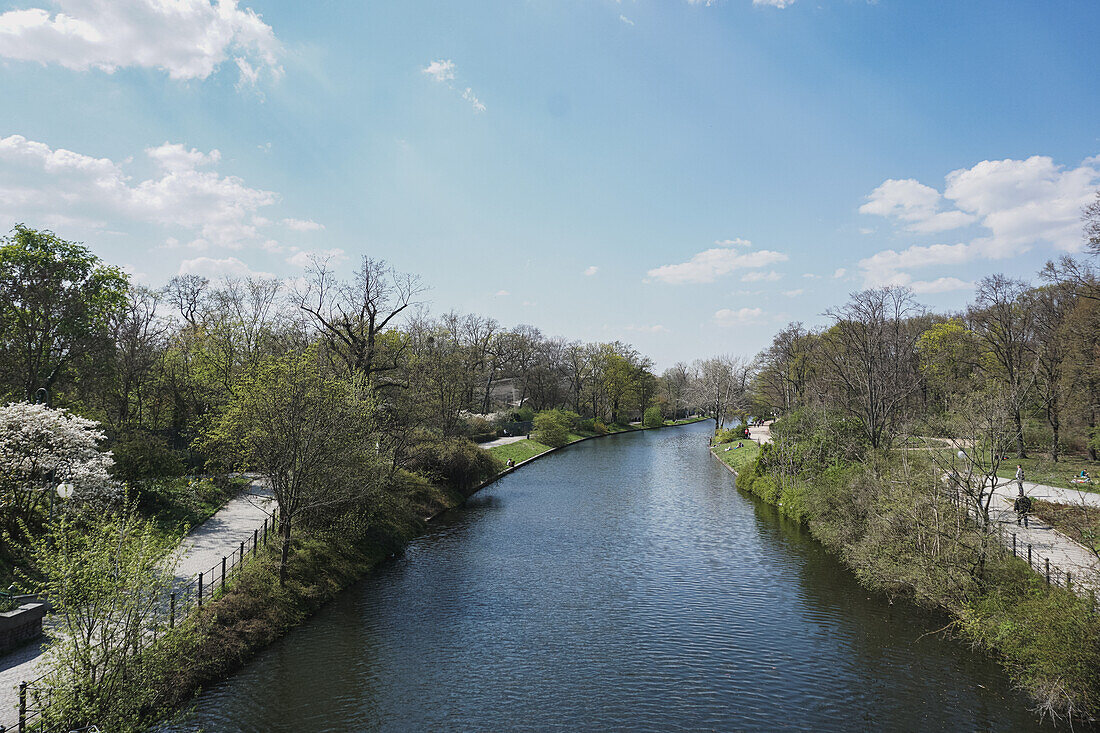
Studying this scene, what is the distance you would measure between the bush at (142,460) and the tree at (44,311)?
4243 millimetres

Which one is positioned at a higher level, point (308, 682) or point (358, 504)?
point (358, 504)

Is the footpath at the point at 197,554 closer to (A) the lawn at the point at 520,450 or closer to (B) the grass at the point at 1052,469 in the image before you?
(A) the lawn at the point at 520,450

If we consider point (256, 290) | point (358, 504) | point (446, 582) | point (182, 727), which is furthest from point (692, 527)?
point (256, 290)

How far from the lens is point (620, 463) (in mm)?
55594

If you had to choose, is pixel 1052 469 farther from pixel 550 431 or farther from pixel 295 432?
pixel 550 431

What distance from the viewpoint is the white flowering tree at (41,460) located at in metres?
18.7

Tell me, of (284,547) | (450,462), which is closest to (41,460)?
(284,547)

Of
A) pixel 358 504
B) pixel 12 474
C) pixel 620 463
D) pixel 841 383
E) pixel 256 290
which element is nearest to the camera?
pixel 12 474

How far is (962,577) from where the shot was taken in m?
17.3

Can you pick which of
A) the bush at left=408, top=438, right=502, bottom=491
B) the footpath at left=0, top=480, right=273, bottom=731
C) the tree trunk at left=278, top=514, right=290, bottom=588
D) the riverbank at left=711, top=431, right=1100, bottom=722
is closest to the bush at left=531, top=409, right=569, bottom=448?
the bush at left=408, top=438, right=502, bottom=491

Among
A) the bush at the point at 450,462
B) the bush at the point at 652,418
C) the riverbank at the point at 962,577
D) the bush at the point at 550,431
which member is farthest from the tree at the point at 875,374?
the bush at the point at 652,418

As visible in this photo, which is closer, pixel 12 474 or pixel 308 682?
pixel 308 682

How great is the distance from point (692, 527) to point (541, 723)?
63.1 ft

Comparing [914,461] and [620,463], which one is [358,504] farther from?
[620,463]
